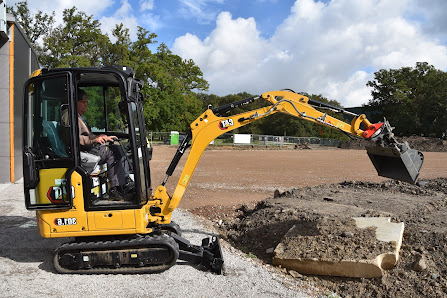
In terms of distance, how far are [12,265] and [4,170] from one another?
960 cm

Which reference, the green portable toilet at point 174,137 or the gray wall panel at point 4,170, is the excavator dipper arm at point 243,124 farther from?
the green portable toilet at point 174,137

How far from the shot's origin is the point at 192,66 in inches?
2160

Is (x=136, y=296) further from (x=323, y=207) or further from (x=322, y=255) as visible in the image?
(x=323, y=207)

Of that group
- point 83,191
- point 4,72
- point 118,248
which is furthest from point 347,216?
point 4,72

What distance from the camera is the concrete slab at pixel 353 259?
16.7 ft

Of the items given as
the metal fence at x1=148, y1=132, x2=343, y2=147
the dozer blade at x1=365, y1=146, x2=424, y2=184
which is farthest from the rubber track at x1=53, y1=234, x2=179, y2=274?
the metal fence at x1=148, y1=132, x2=343, y2=147

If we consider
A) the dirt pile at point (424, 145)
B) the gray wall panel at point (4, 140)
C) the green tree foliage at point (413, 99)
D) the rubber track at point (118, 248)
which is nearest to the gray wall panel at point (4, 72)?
the gray wall panel at point (4, 140)

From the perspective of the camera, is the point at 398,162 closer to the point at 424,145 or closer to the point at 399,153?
the point at 399,153

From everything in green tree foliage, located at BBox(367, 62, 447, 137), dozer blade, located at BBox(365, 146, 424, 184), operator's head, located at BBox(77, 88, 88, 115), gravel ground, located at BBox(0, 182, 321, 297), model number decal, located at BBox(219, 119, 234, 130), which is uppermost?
green tree foliage, located at BBox(367, 62, 447, 137)

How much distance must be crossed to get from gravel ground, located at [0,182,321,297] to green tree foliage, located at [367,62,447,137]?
5856 cm

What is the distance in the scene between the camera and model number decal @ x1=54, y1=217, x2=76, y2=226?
5070 mm

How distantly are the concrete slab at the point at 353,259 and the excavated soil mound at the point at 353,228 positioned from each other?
0.09m

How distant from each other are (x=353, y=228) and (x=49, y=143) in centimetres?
446

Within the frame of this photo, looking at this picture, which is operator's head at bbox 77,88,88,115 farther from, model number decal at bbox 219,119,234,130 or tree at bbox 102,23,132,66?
tree at bbox 102,23,132,66
